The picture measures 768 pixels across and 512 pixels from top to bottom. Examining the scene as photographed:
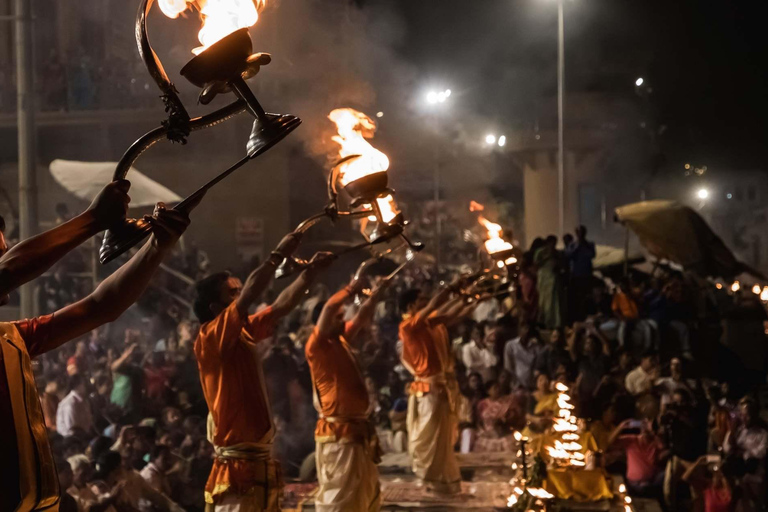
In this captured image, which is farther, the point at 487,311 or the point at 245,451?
the point at 487,311

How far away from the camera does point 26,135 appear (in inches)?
388

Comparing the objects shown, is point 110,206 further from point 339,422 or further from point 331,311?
point 339,422

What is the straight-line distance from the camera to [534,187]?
76.5 ft

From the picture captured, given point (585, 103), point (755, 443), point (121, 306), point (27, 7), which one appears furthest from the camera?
point (585, 103)

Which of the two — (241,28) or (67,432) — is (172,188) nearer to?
(67,432)

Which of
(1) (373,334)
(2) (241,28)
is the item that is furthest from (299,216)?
(2) (241,28)

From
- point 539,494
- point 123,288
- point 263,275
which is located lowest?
point 539,494

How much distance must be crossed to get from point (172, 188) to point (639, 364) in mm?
8309

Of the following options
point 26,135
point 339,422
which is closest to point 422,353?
point 339,422

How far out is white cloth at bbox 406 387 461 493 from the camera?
9656mm

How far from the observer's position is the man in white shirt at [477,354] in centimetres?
1298

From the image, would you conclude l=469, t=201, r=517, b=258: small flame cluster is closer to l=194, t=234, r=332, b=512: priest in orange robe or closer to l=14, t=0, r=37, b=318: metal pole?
l=194, t=234, r=332, b=512: priest in orange robe

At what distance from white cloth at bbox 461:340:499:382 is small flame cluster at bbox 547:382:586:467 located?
4.22 m

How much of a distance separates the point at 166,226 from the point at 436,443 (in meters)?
7.37
